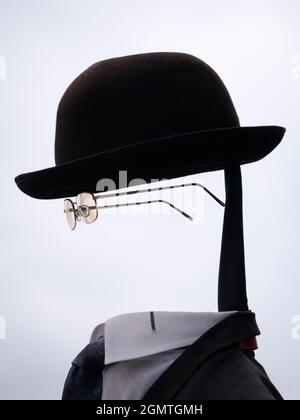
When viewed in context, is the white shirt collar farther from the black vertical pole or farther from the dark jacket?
the black vertical pole

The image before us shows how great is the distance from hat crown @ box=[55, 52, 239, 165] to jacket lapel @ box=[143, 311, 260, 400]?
0.84 metres

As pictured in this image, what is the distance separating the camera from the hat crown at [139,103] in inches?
100

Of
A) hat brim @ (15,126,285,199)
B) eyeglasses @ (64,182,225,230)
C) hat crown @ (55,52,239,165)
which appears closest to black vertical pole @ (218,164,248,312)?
eyeglasses @ (64,182,225,230)

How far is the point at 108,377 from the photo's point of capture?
7.68 feet

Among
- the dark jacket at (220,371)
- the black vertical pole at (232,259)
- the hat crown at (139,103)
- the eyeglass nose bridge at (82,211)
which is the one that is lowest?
the dark jacket at (220,371)

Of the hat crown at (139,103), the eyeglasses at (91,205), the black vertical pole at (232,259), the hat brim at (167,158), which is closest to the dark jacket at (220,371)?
the black vertical pole at (232,259)

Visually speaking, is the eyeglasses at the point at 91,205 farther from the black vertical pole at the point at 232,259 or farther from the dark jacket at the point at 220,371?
the dark jacket at the point at 220,371

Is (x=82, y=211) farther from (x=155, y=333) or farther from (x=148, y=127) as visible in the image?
(x=155, y=333)

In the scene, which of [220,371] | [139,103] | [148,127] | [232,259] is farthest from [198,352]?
[139,103]

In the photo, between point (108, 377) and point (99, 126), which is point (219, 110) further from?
point (108, 377)

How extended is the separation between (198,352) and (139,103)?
109 cm

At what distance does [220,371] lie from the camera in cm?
209
